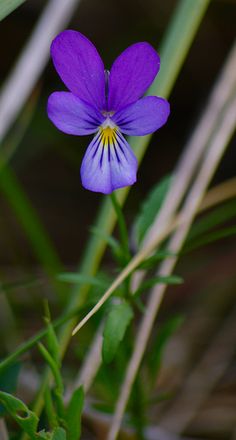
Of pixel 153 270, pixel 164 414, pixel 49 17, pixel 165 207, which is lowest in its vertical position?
pixel 164 414

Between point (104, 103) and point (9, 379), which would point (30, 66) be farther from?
point (9, 379)

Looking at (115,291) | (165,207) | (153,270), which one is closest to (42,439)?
(115,291)

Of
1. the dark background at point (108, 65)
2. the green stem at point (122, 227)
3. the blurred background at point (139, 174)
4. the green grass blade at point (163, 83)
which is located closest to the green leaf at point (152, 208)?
the green stem at point (122, 227)

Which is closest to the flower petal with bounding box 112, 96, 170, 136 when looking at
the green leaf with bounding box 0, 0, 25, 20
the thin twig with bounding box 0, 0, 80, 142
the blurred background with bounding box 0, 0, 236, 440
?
the green leaf with bounding box 0, 0, 25, 20

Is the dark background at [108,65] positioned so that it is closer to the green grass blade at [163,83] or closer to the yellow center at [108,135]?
the green grass blade at [163,83]

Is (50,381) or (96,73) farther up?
(96,73)

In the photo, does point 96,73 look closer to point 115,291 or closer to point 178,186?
point 115,291

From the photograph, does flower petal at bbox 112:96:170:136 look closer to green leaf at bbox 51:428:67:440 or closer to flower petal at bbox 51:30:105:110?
flower petal at bbox 51:30:105:110
